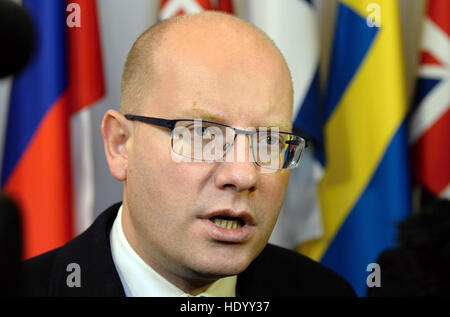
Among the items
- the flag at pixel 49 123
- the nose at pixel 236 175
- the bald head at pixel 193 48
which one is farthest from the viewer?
the flag at pixel 49 123

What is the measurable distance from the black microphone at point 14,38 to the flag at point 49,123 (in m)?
1.51

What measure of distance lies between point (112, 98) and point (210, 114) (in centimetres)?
104

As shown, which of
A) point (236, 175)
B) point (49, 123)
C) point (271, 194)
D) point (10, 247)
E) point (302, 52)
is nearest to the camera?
point (10, 247)

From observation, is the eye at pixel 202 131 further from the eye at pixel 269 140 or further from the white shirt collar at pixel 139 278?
the white shirt collar at pixel 139 278

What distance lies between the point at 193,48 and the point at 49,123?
2.97 ft

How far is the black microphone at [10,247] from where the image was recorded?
29cm

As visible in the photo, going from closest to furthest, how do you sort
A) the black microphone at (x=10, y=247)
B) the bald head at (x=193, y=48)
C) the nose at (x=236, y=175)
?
the black microphone at (x=10, y=247) → the nose at (x=236, y=175) → the bald head at (x=193, y=48)

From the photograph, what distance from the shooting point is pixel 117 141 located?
113 cm

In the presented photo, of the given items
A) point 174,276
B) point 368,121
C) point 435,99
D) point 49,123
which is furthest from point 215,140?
point 435,99

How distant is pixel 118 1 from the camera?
1.99 metres

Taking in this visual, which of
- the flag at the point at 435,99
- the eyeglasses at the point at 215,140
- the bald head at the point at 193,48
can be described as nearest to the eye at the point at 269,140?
the eyeglasses at the point at 215,140

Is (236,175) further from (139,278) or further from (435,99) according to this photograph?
(435,99)

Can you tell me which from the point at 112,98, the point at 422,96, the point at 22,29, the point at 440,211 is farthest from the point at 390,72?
the point at 22,29

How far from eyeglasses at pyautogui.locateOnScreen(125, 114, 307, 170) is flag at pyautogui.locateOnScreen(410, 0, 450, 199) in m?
1.09
